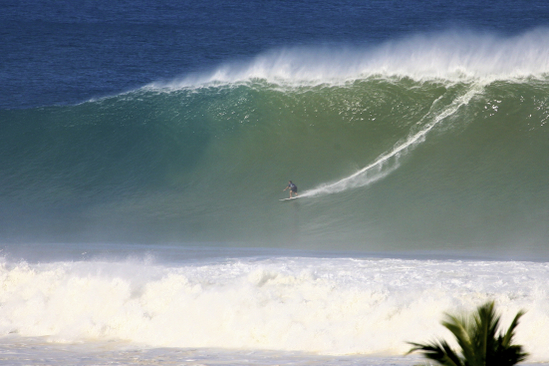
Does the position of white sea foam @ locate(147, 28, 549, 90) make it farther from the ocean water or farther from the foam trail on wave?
the foam trail on wave

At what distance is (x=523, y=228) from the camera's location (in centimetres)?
988

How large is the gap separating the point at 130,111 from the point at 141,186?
4.01 m

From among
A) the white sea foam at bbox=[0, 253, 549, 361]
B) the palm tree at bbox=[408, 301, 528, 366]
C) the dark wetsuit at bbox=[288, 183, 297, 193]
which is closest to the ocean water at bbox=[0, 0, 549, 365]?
the white sea foam at bbox=[0, 253, 549, 361]

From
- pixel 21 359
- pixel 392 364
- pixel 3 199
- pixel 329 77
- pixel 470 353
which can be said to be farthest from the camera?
pixel 329 77

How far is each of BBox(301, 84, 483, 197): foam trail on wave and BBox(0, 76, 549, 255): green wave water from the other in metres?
0.04

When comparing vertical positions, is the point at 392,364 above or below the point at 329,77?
below

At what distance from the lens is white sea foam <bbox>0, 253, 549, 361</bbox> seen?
5.51 metres

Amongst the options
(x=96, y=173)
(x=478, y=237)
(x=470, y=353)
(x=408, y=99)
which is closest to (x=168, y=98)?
(x=96, y=173)

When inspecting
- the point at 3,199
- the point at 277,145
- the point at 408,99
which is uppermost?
the point at 408,99

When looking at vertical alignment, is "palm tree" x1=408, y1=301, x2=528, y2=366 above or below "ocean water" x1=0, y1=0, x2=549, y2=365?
below

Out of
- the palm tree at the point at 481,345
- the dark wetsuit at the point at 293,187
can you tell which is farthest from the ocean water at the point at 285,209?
the palm tree at the point at 481,345

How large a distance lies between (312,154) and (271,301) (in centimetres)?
819

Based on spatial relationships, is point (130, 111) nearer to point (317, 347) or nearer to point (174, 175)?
point (174, 175)

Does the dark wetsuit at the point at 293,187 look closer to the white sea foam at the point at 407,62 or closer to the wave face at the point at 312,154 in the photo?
the wave face at the point at 312,154
